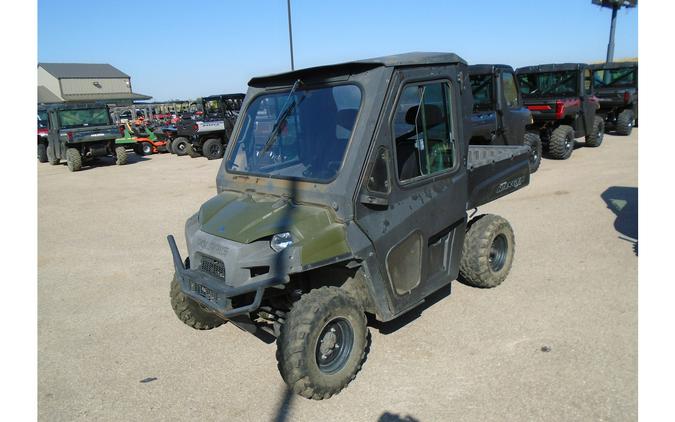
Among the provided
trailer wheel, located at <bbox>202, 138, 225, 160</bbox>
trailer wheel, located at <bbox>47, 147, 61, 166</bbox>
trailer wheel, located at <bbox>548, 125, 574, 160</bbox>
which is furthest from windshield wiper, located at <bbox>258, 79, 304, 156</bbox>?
trailer wheel, located at <bbox>47, 147, 61, 166</bbox>

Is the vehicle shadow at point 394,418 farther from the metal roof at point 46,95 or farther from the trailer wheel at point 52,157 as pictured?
the metal roof at point 46,95

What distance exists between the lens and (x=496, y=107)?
382 inches

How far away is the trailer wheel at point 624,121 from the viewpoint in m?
16.2

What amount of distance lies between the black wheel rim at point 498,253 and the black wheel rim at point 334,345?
2.14m

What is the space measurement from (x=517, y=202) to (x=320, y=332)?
6.30 metres

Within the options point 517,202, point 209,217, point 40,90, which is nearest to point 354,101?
point 209,217

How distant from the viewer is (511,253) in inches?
196

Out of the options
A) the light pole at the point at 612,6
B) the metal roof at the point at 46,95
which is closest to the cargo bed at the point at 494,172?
the light pole at the point at 612,6

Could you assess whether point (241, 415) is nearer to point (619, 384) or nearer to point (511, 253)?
point (619, 384)

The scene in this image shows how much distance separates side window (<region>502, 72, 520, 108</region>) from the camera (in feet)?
32.5

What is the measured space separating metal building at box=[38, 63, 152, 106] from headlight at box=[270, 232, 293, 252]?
53.8 m

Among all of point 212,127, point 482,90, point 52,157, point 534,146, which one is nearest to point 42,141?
point 52,157

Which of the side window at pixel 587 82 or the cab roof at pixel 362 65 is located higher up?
the side window at pixel 587 82

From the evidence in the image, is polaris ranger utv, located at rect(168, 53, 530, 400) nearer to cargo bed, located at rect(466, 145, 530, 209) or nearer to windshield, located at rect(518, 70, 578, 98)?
cargo bed, located at rect(466, 145, 530, 209)
